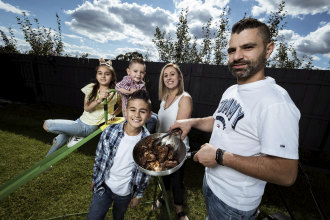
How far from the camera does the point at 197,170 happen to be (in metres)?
4.21

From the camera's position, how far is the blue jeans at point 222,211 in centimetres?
134

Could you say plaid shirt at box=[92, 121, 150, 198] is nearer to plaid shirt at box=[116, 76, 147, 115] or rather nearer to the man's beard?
plaid shirt at box=[116, 76, 147, 115]

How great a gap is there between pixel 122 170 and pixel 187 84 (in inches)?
207

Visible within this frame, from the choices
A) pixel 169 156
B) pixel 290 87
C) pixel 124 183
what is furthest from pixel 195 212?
pixel 290 87

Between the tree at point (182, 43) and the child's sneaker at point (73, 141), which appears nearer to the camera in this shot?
the child's sneaker at point (73, 141)

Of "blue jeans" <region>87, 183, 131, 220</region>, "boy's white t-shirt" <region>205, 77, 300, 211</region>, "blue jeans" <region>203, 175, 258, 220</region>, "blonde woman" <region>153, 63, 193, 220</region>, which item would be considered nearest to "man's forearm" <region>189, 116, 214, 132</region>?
"boy's white t-shirt" <region>205, 77, 300, 211</region>

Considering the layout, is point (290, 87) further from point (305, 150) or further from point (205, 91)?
point (205, 91)

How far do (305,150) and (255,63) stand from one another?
238 inches

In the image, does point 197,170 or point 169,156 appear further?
point 197,170

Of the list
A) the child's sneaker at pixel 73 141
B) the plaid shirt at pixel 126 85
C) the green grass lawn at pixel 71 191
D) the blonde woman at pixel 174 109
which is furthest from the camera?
the plaid shirt at pixel 126 85

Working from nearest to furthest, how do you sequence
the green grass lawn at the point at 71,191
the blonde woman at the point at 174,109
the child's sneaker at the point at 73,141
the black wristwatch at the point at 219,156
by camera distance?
the black wristwatch at the point at 219,156 < the child's sneaker at the point at 73,141 < the blonde woman at the point at 174,109 < the green grass lawn at the point at 71,191

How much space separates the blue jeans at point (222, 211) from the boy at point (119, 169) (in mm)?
829

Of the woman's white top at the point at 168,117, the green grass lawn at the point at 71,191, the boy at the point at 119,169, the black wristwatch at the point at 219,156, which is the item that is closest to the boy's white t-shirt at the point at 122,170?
the boy at the point at 119,169

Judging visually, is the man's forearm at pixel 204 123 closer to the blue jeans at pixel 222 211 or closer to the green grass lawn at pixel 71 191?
the blue jeans at pixel 222 211
